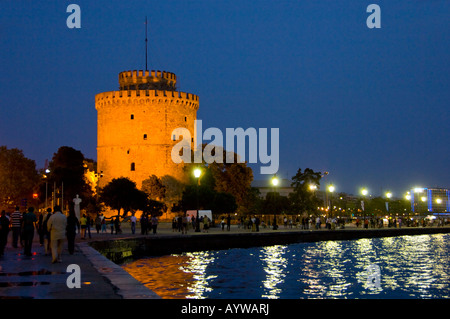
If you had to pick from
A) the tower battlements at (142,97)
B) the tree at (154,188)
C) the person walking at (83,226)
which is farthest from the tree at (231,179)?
the person walking at (83,226)

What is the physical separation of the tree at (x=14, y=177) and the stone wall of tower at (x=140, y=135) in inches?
352

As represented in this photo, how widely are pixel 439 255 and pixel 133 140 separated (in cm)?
3613

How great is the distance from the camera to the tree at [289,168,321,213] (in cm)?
6756

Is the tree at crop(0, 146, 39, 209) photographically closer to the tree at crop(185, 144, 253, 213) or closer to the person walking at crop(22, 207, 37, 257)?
the tree at crop(185, 144, 253, 213)

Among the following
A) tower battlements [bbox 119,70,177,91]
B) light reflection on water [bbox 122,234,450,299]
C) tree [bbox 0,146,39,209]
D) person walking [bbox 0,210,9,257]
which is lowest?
light reflection on water [bbox 122,234,450,299]

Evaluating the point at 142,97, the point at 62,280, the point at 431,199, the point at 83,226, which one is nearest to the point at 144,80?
the point at 142,97

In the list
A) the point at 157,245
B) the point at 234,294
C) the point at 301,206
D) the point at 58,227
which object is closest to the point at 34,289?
the point at 58,227

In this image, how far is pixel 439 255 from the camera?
26.8 m

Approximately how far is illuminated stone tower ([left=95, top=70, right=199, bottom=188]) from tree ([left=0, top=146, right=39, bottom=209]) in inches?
341

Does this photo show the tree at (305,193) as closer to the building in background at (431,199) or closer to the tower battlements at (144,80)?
the tower battlements at (144,80)

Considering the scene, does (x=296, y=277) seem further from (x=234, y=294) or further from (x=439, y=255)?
(x=439, y=255)

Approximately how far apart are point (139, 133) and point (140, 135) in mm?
207

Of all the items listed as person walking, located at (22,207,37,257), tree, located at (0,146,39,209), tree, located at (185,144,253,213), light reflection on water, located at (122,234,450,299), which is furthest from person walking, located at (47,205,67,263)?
tree, located at (0,146,39,209)

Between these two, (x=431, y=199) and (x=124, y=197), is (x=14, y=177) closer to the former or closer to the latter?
(x=124, y=197)
